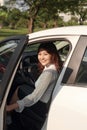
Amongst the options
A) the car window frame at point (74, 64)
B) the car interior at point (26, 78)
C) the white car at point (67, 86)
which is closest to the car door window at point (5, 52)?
the car interior at point (26, 78)

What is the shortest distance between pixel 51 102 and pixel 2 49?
3.66 ft

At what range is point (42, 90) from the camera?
3.69 m

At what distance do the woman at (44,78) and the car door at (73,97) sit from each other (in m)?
0.19

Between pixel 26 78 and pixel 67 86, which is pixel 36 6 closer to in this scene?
pixel 26 78

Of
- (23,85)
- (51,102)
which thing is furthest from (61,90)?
(23,85)

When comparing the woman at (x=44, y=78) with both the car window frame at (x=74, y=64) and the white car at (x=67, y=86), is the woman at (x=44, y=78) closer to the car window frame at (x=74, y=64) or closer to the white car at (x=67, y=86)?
the white car at (x=67, y=86)

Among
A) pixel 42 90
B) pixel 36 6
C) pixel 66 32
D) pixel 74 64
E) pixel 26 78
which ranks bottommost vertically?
pixel 36 6

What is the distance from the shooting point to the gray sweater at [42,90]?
3.69m

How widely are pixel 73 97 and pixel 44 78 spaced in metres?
0.42

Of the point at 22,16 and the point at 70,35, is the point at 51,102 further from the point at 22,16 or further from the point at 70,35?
the point at 22,16

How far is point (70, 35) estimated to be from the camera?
365cm

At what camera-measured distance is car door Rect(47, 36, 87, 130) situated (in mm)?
3342

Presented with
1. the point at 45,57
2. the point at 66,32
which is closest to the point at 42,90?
the point at 45,57

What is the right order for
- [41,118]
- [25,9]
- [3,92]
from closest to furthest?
[3,92]
[41,118]
[25,9]
